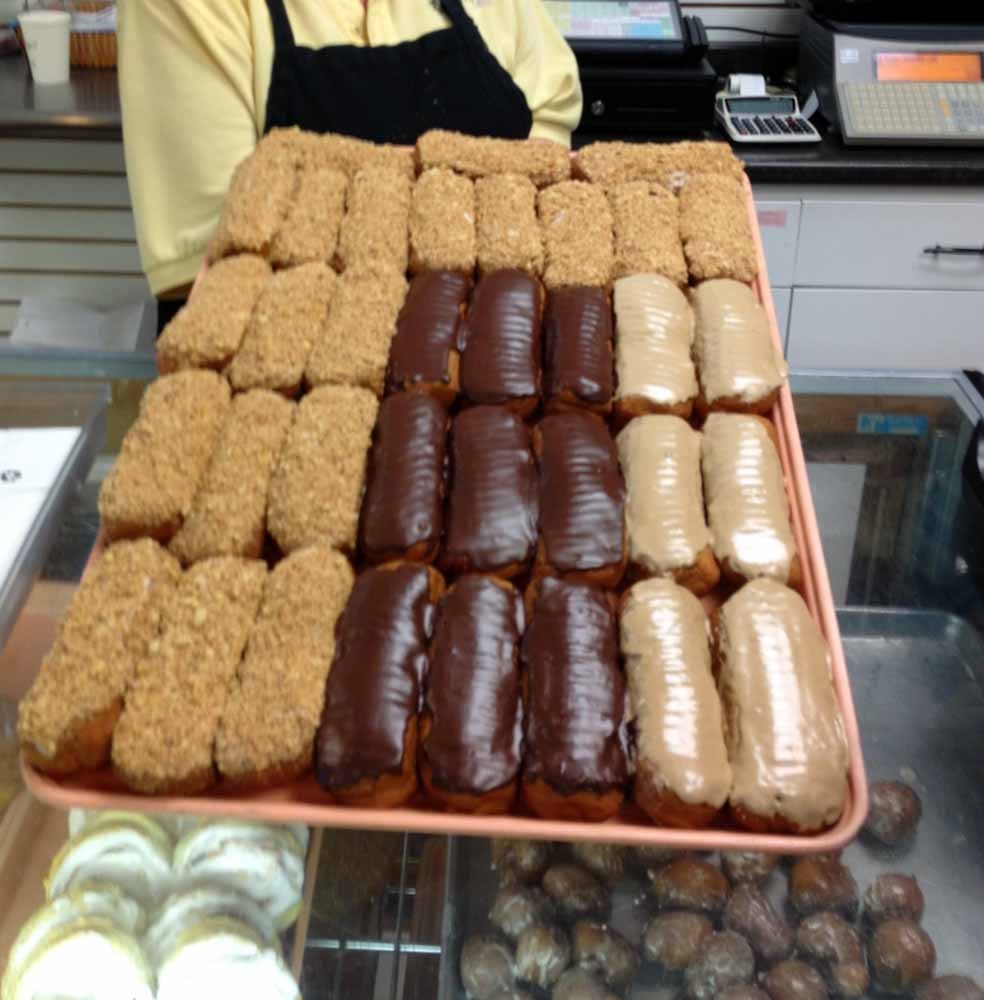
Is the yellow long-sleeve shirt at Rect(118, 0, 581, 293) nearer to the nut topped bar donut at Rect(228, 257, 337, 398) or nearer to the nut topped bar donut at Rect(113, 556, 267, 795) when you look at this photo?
the nut topped bar donut at Rect(228, 257, 337, 398)

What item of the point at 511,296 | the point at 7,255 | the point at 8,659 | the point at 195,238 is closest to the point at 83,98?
the point at 7,255

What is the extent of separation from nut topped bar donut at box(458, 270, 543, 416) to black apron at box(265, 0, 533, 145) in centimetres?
79

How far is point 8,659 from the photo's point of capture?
125 cm

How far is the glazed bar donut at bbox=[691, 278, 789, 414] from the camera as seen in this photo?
151 centimetres

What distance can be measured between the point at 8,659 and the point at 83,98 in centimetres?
241

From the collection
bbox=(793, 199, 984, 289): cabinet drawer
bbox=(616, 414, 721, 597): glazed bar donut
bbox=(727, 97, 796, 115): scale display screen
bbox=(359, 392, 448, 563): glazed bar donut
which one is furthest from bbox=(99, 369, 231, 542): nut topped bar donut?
bbox=(727, 97, 796, 115): scale display screen

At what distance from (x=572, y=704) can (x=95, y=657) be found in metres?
0.51

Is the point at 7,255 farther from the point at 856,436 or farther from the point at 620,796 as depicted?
the point at 620,796

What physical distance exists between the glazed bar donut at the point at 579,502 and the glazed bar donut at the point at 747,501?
12 cm

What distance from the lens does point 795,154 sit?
9.46 ft

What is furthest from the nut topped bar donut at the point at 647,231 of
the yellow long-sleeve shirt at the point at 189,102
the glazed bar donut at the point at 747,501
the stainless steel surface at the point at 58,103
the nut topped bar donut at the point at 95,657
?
the stainless steel surface at the point at 58,103

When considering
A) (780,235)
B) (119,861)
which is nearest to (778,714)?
(119,861)

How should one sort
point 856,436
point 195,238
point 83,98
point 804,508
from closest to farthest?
point 804,508
point 856,436
point 195,238
point 83,98

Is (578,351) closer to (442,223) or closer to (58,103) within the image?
(442,223)
